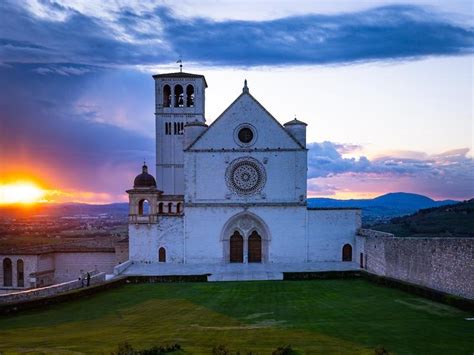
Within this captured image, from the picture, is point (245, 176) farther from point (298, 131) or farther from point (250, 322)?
point (250, 322)

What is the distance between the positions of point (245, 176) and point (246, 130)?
3536mm

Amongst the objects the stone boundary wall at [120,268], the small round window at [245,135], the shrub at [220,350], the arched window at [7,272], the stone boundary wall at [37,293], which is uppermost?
the small round window at [245,135]

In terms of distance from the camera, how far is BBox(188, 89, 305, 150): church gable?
3806 cm

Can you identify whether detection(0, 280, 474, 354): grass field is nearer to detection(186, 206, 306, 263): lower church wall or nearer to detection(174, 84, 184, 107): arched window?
detection(186, 206, 306, 263): lower church wall

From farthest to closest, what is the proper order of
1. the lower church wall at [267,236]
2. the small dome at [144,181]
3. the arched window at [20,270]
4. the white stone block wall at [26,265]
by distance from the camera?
the small dome at [144,181], the lower church wall at [267,236], the arched window at [20,270], the white stone block wall at [26,265]

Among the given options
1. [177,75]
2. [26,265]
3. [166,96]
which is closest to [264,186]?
[166,96]

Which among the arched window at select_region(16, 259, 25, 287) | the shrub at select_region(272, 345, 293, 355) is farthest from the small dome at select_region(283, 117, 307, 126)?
the shrub at select_region(272, 345, 293, 355)

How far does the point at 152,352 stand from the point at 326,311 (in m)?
9.23

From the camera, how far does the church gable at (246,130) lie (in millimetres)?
38062

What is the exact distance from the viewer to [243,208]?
37.9 m

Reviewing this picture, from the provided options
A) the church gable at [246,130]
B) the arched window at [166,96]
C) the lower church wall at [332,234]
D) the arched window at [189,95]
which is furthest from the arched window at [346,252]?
the arched window at [166,96]

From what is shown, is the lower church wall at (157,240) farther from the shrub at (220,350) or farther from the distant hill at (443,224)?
the distant hill at (443,224)

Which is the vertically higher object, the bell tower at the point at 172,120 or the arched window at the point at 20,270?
the bell tower at the point at 172,120

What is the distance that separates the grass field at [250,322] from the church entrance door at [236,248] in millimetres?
11208
